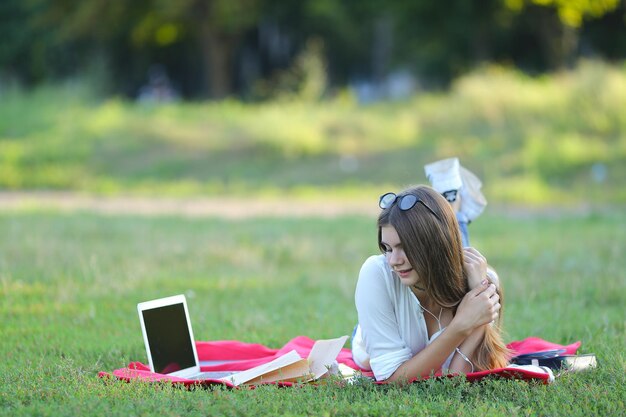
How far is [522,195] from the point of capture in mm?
16016

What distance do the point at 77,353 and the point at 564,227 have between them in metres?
8.24

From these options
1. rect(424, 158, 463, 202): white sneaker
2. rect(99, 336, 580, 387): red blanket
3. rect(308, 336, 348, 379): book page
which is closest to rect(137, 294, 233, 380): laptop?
rect(99, 336, 580, 387): red blanket

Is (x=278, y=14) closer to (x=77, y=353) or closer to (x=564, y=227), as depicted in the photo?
(x=564, y=227)

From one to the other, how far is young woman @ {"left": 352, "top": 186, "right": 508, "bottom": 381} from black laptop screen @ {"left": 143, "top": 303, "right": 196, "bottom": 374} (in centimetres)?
130

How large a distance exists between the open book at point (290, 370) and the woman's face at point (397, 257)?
2.47 feet

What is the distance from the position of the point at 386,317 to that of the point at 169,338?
61.8 inches

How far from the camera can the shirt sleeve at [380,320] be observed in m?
5.00

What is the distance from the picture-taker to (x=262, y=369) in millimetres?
5371

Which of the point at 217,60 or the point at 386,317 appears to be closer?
the point at 386,317

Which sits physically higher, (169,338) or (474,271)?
(474,271)

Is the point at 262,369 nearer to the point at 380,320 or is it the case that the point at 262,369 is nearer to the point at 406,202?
the point at 380,320

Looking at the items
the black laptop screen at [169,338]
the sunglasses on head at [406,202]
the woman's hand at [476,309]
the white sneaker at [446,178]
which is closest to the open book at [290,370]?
the black laptop screen at [169,338]

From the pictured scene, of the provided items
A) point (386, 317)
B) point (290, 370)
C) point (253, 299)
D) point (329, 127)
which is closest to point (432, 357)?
point (386, 317)

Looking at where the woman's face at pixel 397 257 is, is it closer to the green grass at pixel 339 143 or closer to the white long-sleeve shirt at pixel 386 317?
the white long-sleeve shirt at pixel 386 317
